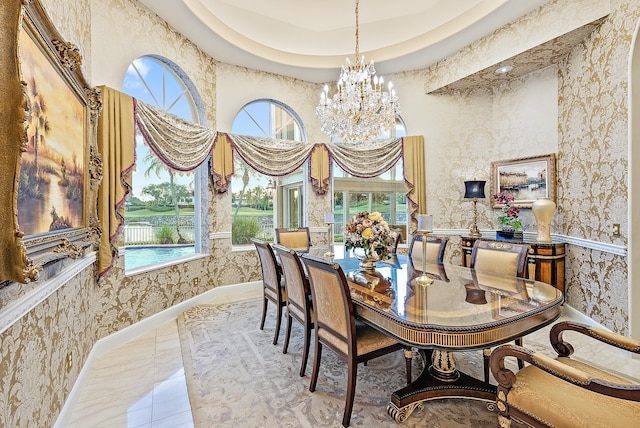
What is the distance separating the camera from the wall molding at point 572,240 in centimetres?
287

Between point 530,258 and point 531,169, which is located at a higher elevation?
point 531,169

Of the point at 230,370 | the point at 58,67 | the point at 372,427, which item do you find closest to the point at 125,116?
the point at 58,67

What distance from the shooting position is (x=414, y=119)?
5020mm

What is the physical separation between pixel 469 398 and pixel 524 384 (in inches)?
28.2

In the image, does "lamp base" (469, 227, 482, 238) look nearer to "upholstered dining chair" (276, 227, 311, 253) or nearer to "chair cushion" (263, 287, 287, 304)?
"upholstered dining chair" (276, 227, 311, 253)

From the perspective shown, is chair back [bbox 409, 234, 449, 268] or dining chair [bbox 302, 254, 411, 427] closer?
dining chair [bbox 302, 254, 411, 427]

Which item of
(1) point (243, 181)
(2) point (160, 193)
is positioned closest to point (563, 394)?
(2) point (160, 193)

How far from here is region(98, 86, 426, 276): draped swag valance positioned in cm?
276

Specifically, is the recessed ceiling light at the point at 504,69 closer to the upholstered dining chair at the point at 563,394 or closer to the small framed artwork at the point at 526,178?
the small framed artwork at the point at 526,178

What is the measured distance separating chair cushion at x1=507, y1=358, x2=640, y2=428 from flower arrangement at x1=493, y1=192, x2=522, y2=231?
2.95 m

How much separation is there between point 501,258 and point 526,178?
2.26 m

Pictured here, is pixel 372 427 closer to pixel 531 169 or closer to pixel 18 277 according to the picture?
pixel 18 277

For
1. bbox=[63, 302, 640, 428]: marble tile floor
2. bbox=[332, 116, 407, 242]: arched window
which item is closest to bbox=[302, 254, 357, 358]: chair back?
bbox=[63, 302, 640, 428]: marble tile floor

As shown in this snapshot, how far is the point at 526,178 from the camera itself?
4.20 m
